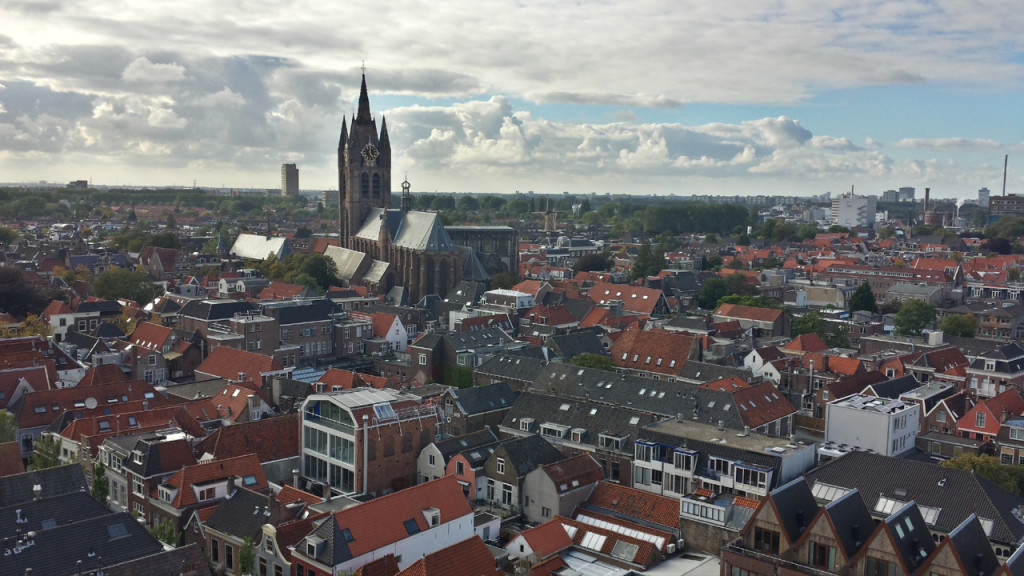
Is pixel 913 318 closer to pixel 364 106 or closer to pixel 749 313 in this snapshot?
pixel 749 313

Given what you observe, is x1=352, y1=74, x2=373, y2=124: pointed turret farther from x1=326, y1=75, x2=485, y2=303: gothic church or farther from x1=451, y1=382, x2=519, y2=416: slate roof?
x1=451, y1=382, x2=519, y2=416: slate roof

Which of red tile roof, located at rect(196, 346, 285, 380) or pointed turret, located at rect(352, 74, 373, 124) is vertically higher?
pointed turret, located at rect(352, 74, 373, 124)

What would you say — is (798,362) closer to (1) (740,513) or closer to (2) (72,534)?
(1) (740,513)

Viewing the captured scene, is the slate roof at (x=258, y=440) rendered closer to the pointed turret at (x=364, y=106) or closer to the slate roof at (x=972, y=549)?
the slate roof at (x=972, y=549)

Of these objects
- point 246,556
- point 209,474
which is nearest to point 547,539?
point 246,556

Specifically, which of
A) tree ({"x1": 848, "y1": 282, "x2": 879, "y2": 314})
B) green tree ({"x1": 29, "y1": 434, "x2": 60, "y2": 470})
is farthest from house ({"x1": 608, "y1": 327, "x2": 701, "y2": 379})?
tree ({"x1": 848, "y1": 282, "x2": 879, "y2": 314})

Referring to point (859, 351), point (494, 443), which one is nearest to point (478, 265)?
point (859, 351)
